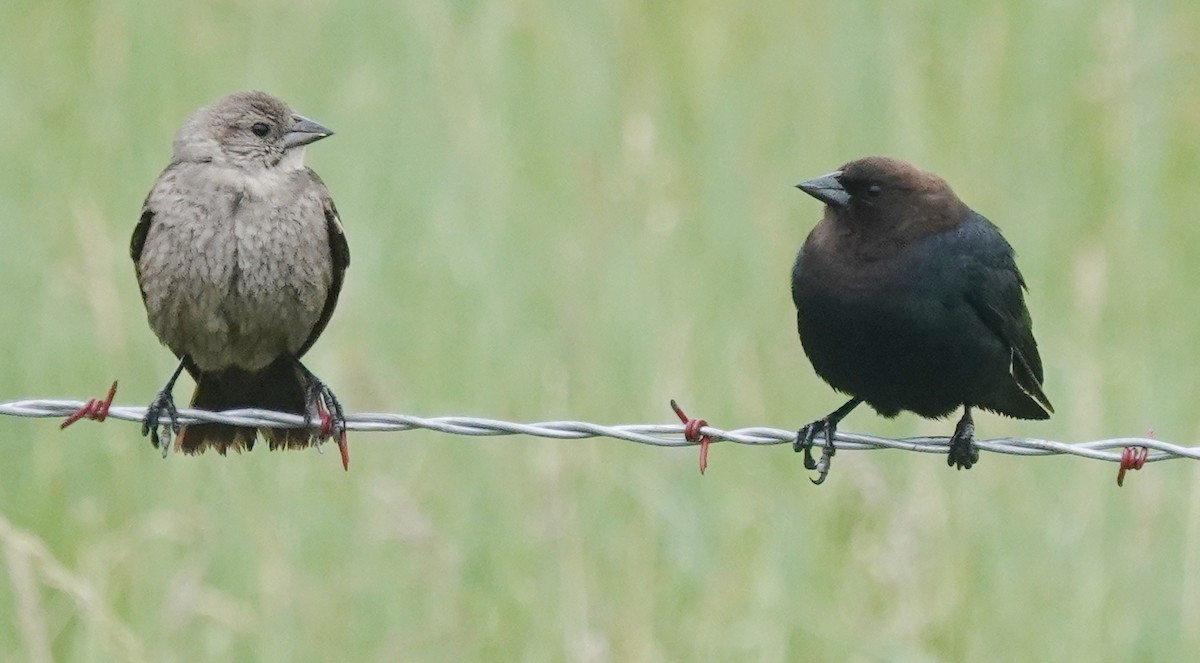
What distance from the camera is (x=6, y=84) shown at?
7266 millimetres

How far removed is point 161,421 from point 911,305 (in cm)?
181

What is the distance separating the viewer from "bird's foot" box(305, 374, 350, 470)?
15.1 feet

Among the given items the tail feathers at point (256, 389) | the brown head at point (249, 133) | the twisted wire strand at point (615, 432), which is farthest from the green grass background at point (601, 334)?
the brown head at point (249, 133)

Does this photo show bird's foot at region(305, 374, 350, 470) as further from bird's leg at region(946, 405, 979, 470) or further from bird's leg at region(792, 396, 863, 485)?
bird's leg at region(946, 405, 979, 470)

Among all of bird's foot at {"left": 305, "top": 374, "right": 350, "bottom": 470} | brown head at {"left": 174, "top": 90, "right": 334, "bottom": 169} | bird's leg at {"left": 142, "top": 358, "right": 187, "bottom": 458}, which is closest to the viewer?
bird's foot at {"left": 305, "top": 374, "right": 350, "bottom": 470}

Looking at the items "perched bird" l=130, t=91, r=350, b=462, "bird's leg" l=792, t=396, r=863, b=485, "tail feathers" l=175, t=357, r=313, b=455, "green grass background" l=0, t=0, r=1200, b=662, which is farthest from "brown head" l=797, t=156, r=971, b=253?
"tail feathers" l=175, t=357, r=313, b=455

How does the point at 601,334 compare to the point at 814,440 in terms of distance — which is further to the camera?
the point at 601,334

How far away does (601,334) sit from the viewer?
19.9 ft

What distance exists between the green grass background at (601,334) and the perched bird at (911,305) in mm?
559

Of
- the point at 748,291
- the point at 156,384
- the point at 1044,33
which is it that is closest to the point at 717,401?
the point at 748,291

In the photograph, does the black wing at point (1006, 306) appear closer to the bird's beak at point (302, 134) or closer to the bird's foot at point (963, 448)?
the bird's foot at point (963, 448)

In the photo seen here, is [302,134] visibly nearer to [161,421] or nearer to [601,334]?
[161,421]

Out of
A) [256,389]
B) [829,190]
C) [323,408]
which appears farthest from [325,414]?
[829,190]

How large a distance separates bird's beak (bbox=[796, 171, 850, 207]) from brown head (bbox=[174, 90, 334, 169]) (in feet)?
3.99
